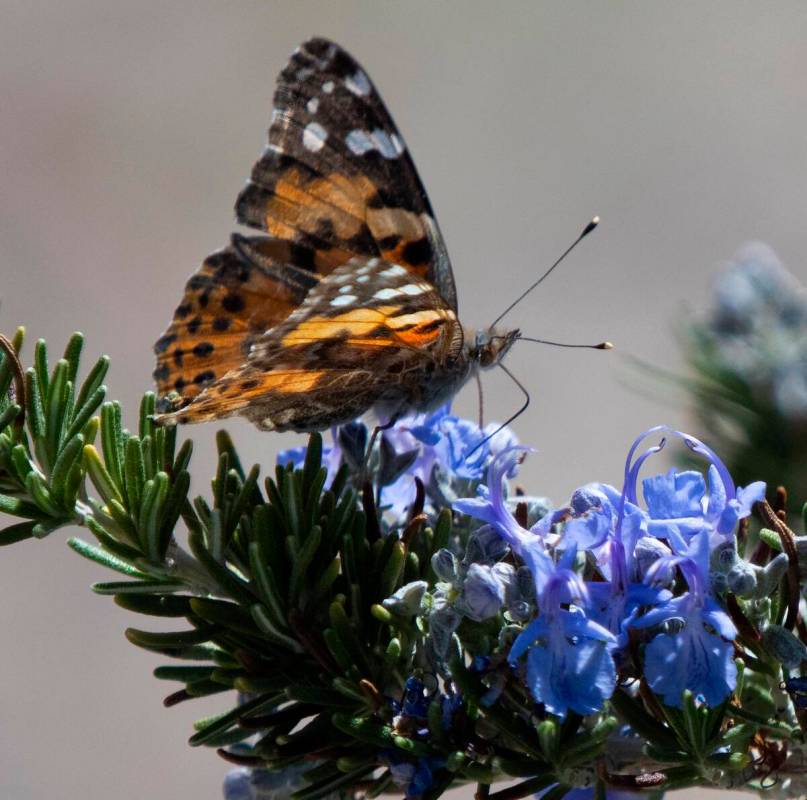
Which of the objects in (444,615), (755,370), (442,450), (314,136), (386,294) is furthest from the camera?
(314,136)

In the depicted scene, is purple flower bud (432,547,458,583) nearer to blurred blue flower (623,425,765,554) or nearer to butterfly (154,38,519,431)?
blurred blue flower (623,425,765,554)

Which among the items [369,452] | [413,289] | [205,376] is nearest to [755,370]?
[413,289]

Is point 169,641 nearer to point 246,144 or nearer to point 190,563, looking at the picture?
point 190,563

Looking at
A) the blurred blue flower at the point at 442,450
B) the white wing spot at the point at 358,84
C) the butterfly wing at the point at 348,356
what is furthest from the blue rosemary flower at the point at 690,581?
the white wing spot at the point at 358,84

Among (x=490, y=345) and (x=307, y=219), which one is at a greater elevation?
(x=307, y=219)

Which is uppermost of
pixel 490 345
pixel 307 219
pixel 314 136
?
pixel 314 136

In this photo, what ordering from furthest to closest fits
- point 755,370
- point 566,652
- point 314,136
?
point 314,136
point 755,370
point 566,652

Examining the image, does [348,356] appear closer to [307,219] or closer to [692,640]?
[307,219]

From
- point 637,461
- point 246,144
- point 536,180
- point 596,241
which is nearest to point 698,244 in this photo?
point 596,241
